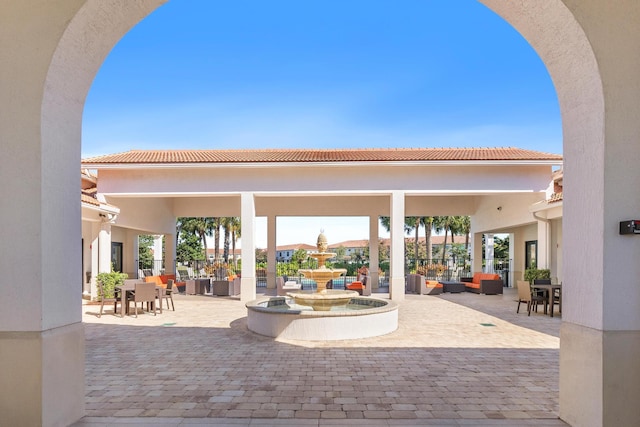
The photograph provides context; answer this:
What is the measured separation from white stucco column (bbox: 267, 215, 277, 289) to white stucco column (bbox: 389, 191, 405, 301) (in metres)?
7.62

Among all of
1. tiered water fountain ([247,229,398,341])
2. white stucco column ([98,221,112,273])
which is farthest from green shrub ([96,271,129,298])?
tiered water fountain ([247,229,398,341])

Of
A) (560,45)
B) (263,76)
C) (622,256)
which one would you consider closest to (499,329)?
(622,256)

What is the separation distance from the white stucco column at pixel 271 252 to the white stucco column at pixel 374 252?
507cm

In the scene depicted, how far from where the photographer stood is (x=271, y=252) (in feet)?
68.8

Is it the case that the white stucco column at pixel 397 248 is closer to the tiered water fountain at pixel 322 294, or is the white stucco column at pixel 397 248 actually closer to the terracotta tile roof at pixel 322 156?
the terracotta tile roof at pixel 322 156

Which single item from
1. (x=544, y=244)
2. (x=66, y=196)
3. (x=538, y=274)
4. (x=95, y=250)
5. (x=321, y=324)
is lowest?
(x=321, y=324)

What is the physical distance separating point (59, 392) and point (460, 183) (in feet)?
46.4

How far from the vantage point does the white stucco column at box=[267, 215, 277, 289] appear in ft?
68.3

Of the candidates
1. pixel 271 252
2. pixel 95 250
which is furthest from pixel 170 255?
pixel 95 250

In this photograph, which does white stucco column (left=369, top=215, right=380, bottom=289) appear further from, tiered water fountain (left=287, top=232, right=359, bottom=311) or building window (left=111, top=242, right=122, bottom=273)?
building window (left=111, top=242, right=122, bottom=273)

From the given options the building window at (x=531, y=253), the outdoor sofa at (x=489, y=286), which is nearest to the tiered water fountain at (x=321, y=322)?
the outdoor sofa at (x=489, y=286)

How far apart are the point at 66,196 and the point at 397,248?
1254 centimetres

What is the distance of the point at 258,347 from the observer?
→ 25.0 ft

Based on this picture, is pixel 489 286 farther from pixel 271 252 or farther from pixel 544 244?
pixel 271 252
